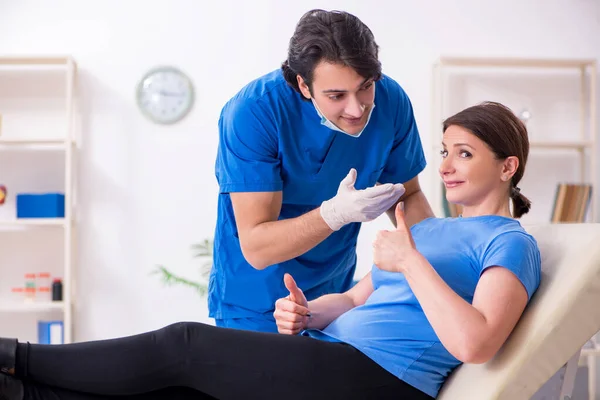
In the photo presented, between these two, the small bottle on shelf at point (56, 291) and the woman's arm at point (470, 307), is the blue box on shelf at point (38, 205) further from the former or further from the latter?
the woman's arm at point (470, 307)

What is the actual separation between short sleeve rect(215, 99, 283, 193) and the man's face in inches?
5.7

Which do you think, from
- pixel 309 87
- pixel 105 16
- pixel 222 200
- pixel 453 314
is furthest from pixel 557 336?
pixel 105 16

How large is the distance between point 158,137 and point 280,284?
7.08 feet

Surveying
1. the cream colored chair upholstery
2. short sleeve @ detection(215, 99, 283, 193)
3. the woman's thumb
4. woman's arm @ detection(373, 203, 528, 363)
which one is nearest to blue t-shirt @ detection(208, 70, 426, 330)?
short sleeve @ detection(215, 99, 283, 193)

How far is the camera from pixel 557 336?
111 centimetres

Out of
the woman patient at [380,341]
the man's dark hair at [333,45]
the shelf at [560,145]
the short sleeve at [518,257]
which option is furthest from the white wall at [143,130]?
the short sleeve at [518,257]

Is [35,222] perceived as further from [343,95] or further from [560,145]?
[560,145]

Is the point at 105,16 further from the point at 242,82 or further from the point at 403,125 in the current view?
the point at 403,125

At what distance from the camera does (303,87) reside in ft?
5.26

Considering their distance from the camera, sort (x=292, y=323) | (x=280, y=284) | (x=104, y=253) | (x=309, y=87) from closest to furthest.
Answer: (x=292, y=323) → (x=309, y=87) → (x=280, y=284) → (x=104, y=253)

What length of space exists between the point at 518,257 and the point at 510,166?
0.32 m

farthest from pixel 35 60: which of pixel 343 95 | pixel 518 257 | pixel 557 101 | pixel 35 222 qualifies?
pixel 518 257

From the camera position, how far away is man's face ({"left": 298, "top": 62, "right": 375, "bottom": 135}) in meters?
1.47

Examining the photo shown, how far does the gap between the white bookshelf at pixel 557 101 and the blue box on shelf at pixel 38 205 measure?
1.86 meters
